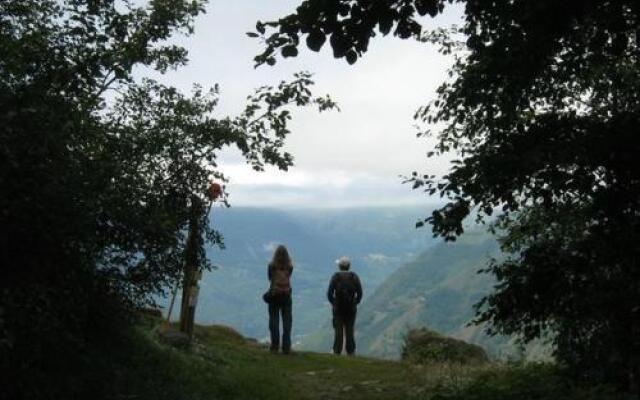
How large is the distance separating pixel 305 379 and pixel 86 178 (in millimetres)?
7504

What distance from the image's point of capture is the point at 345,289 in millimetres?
18016

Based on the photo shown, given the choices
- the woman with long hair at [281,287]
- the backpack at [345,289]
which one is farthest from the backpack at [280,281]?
the backpack at [345,289]

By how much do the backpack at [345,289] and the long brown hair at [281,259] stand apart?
206cm

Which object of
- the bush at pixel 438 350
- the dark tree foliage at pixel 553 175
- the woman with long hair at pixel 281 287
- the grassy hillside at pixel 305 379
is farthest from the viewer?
the bush at pixel 438 350

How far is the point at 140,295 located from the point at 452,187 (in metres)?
4.77

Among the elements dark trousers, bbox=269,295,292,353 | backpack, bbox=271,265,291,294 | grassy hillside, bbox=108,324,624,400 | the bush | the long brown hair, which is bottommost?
grassy hillside, bbox=108,324,624,400

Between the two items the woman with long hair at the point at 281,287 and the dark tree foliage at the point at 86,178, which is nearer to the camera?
the dark tree foliage at the point at 86,178

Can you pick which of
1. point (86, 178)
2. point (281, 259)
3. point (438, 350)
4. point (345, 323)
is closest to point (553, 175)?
point (86, 178)

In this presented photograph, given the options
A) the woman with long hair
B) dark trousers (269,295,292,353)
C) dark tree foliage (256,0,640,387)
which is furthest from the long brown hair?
dark tree foliage (256,0,640,387)

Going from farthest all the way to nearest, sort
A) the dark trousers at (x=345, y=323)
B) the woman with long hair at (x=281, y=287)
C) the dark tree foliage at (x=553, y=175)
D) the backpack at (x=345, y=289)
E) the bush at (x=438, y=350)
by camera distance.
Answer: the dark trousers at (x=345, y=323) → the backpack at (x=345, y=289) → the bush at (x=438, y=350) → the woman with long hair at (x=281, y=287) → the dark tree foliage at (x=553, y=175)

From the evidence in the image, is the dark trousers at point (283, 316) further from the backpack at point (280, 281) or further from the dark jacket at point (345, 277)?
the dark jacket at point (345, 277)

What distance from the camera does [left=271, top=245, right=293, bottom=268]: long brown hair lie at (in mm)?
16484

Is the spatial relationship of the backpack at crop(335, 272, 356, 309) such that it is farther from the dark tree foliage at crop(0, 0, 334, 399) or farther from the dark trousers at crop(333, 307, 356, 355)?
the dark tree foliage at crop(0, 0, 334, 399)

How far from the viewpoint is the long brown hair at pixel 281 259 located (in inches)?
649
